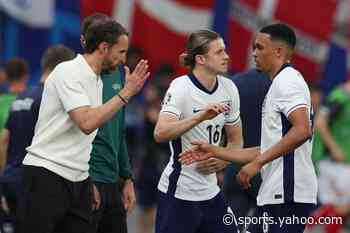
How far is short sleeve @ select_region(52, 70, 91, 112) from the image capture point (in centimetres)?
844

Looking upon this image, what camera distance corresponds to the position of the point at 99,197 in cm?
934

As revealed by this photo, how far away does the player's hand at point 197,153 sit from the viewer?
8766mm

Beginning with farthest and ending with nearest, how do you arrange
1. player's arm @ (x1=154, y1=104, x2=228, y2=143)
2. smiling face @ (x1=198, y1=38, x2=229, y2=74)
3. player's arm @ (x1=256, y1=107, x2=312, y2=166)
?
1. smiling face @ (x1=198, y1=38, x2=229, y2=74)
2. player's arm @ (x1=256, y1=107, x2=312, y2=166)
3. player's arm @ (x1=154, y1=104, x2=228, y2=143)

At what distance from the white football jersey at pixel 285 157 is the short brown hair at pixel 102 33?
1139 mm

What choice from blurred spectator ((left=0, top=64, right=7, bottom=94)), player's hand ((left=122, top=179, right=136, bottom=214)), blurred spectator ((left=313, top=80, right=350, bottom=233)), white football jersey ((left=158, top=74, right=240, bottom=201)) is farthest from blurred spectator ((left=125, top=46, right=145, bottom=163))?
white football jersey ((left=158, top=74, right=240, bottom=201))

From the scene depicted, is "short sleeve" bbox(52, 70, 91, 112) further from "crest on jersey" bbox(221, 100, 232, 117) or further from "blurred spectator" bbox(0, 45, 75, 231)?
"blurred spectator" bbox(0, 45, 75, 231)

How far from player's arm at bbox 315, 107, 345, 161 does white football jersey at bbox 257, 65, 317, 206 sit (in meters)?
4.05

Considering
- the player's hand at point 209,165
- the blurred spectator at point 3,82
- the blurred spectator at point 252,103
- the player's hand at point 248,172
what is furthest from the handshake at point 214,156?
the blurred spectator at point 3,82

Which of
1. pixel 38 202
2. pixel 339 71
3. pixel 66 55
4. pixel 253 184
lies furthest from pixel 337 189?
pixel 38 202

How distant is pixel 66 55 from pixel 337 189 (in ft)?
13.9

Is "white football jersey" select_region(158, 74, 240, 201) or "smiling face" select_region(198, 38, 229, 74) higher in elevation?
"smiling face" select_region(198, 38, 229, 74)

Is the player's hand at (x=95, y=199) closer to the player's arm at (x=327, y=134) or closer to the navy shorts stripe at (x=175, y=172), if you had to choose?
the navy shorts stripe at (x=175, y=172)

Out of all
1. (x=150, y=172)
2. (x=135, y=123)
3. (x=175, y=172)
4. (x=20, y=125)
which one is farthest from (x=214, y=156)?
(x=135, y=123)

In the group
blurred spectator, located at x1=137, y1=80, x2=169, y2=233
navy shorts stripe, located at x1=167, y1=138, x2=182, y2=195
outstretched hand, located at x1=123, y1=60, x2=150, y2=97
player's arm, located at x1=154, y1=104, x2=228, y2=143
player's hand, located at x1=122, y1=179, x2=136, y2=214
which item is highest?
outstretched hand, located at x1=123, y1=60, x2=150, y2=97
